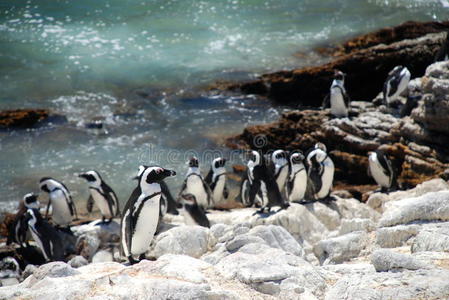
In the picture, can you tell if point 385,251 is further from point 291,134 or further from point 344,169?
point 291,134

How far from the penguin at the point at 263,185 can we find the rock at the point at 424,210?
2404 mm

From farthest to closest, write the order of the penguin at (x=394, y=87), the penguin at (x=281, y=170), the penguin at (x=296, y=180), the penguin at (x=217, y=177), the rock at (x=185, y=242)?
the penguin at (x=394, y=87) → the penguin at (x=217, y=177) → the penguin at (x=281, y=170) → the penguin at (x=296, y=180) → the rock at (x=185, y=242)

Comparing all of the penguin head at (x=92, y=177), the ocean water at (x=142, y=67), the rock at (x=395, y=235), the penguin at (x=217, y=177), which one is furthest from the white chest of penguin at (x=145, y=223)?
the ocean water at (x=142, y=67)

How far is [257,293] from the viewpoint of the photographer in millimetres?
5262

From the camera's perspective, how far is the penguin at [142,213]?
274 inches

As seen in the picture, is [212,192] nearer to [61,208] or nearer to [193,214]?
[193,214]

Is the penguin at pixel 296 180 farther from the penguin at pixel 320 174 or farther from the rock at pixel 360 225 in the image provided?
the rock at pixel 360 225

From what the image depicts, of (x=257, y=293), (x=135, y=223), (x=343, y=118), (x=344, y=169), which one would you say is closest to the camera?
(x=257, y=293)

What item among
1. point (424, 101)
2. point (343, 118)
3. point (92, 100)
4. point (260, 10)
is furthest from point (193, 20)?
point (424, 101)

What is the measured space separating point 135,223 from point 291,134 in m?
7.54

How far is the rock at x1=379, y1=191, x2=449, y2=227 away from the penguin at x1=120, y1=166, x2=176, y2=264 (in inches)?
101

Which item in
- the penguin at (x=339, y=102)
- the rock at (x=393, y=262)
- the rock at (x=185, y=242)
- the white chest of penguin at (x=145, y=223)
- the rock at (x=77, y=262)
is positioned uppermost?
the penguin at (x=339, y=102)

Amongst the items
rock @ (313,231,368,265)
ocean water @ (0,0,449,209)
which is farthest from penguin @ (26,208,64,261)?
A: rock @ (313,231,368,265)

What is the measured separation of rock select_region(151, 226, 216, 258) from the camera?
7480mm
